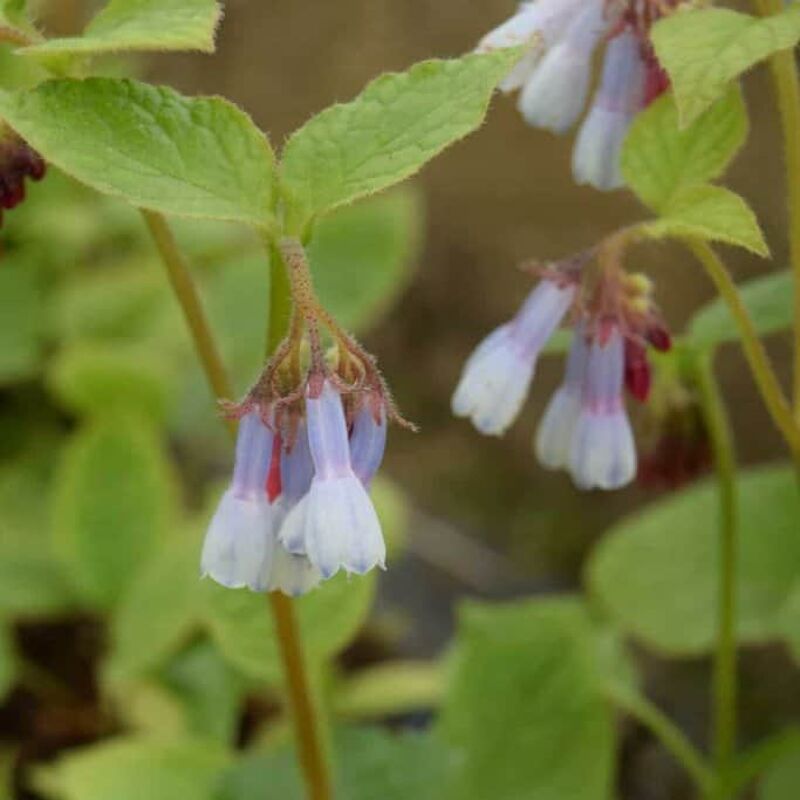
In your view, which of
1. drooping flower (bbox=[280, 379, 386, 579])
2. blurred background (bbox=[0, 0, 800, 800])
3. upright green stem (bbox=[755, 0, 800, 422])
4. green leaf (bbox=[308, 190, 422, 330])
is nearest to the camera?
drooping flower (bbox=[280, 379, 386, 579])

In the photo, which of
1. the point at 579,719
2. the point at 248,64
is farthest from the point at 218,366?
the point at 248,64

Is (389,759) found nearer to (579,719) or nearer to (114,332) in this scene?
(579,719)

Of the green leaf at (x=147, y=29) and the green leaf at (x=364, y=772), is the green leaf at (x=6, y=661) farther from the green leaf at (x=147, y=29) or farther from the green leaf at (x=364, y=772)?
the green leaf at (x=147, y=29)

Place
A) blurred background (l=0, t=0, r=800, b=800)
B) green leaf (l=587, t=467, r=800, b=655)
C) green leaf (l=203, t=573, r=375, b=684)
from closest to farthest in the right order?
green leaf (l=203, t=573, r=375, b=684), green leaf (l=587, t=467, r=800, b=655), blurred background (l=0, t=0, r=800, b=800)

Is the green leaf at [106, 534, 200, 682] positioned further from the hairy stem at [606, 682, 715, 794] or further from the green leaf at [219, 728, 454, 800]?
the hairy stem at [606, 682, 715, 794]

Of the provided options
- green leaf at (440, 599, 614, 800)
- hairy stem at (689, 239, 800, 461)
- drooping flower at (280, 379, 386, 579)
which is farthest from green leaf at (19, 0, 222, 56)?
green leaf at (440, 599, 614, 800)

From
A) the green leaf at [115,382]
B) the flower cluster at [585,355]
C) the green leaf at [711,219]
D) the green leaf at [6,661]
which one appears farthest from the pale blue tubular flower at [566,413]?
the green leaf at [115,382]
